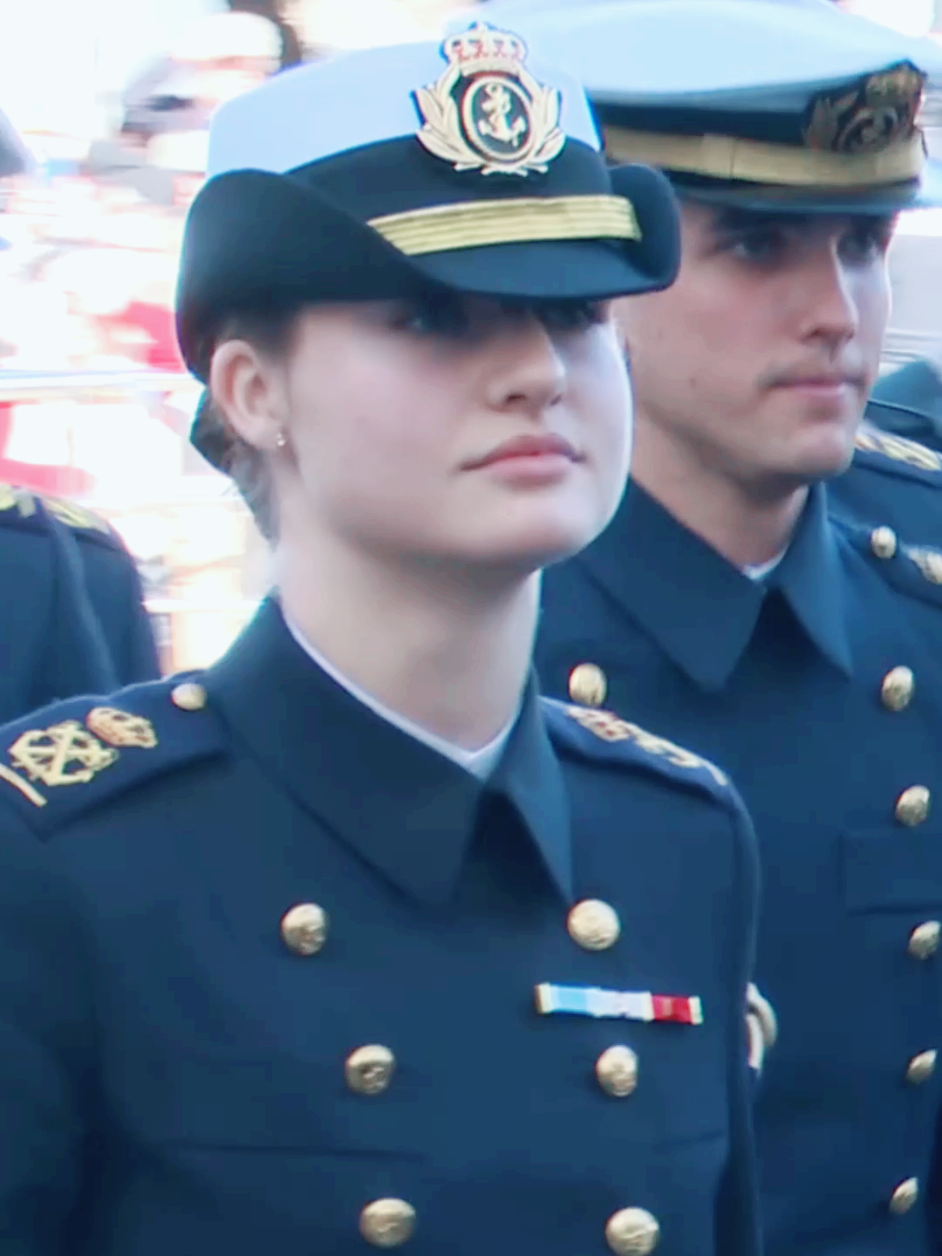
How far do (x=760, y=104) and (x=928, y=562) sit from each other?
459mm

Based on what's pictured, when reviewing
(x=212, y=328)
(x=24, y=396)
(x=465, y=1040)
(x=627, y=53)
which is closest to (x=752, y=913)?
(x=465, y=1040)

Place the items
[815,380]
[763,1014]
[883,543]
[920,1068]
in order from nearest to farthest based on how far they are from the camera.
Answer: [763,1014], [815,380], [920,1068], [883,543]

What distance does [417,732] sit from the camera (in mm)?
1581

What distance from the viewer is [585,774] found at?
1726 mm

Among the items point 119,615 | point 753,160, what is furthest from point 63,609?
point 753,160

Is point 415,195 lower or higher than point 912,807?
higher

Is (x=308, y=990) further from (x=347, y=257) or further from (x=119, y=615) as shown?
(x=119, y=615)

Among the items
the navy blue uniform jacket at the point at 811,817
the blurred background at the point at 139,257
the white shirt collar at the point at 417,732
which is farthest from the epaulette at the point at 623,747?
the blurred background at the point at 139,257

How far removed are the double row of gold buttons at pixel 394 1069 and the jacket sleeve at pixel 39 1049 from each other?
0.14 m

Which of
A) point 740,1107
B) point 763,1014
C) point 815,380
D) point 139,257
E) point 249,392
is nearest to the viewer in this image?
point 249,392

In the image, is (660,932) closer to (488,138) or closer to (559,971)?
(559,971)

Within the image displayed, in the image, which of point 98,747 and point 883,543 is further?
point 883,543

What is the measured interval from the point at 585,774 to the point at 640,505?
40cm

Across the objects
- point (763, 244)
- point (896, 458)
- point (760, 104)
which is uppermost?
point (760, 104)
